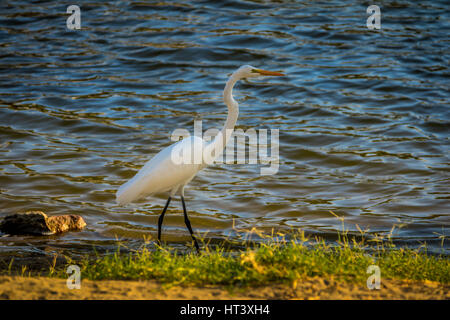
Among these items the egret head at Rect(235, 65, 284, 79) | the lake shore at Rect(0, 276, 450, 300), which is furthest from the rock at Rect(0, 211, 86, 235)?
the egret head at Rect(235, 65, 284, 79)

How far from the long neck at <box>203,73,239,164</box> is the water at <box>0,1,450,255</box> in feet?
4.22

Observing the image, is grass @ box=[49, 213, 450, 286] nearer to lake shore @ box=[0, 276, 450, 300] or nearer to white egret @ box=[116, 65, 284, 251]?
lake shore @ box=[0, 276, 450, 300]

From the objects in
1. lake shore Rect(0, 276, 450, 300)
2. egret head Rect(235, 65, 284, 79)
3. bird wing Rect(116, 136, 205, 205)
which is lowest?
lake shore Rect(0, 276, 450, 300)

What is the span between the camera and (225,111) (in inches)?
452

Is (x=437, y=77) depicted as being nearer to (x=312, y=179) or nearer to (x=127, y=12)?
(x=312, y=179)

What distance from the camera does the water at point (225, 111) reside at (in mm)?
7457

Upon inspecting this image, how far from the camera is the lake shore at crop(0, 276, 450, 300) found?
12.2 feet

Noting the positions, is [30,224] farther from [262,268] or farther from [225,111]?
[225,111]

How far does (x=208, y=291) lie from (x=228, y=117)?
2.48m

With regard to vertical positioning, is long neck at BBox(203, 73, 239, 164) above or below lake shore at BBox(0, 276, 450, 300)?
above

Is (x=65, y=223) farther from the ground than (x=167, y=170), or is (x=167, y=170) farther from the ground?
(x=167, y=170)

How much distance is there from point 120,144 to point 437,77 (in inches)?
273

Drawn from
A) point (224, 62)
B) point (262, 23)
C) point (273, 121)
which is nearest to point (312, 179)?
point (273, 121)

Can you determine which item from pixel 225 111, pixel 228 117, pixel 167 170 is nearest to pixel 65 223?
pixel 167 170
